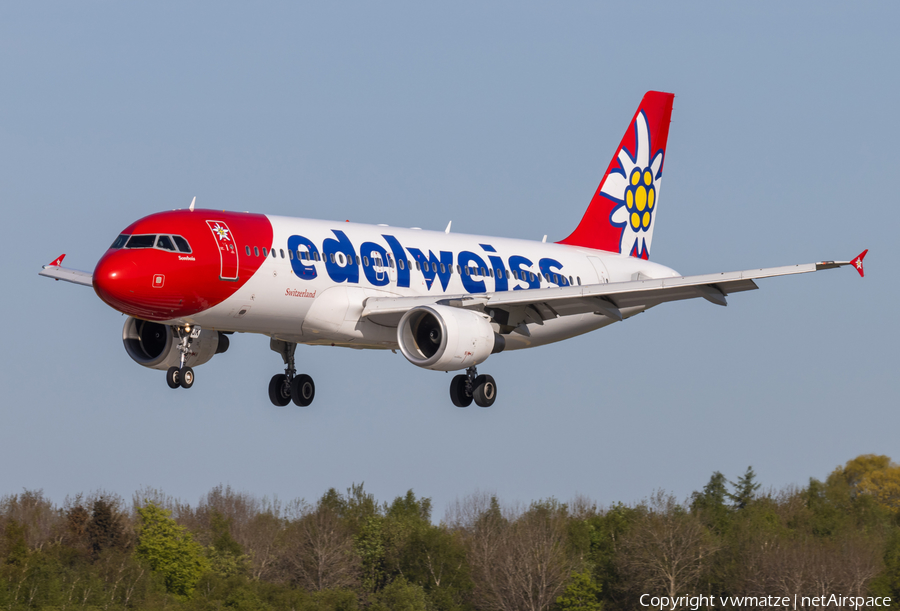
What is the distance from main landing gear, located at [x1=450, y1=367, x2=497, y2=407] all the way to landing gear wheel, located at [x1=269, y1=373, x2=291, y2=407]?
5484 mm

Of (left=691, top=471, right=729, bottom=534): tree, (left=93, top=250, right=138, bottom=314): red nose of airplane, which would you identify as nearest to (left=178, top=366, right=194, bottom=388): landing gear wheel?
(left=93, top=250, right=138, bottom=314): red nose of airplane

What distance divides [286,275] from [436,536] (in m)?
87.5

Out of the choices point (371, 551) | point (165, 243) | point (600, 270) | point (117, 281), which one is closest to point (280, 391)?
point (165, 243)

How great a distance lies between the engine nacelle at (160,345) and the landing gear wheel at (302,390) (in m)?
3.05

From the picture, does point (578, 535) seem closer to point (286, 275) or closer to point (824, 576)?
point (824, 576)

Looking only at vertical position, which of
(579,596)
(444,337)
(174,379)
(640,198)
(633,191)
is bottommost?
(579,596)

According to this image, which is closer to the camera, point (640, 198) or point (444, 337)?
point (444, 337)

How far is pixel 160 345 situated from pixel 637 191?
2170cm

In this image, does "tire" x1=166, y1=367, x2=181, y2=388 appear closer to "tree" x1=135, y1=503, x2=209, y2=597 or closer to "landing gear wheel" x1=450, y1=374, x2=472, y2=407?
"landing gear wheel" x1=450, y1=374, x2=472, y2=407

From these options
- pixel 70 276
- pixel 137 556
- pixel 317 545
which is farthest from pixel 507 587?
pixel 70 276

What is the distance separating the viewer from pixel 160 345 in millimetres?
37438

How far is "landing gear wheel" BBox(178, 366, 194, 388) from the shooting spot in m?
33.8

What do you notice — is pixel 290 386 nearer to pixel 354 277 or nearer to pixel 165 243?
pixel 354 277

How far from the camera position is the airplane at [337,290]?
32.0 meters
